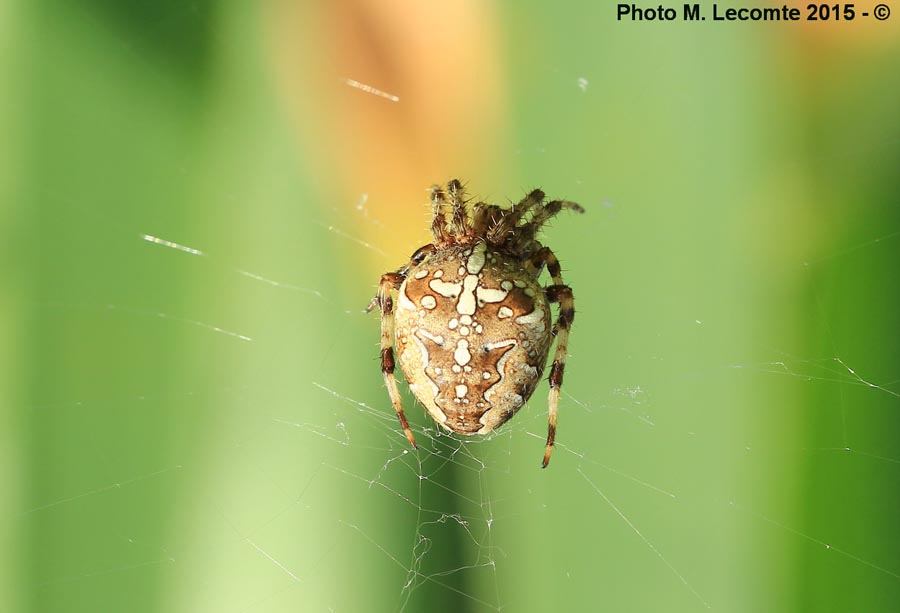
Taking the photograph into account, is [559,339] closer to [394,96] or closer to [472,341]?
[472,341]

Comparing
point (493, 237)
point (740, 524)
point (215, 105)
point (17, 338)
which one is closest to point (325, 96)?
point (215, 105)


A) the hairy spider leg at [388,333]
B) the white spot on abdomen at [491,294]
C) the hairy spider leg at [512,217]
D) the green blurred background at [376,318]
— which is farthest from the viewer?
the hairy spider leg at [512,217]

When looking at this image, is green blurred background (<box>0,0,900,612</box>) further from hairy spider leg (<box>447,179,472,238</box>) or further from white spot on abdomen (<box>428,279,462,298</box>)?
white spot on abdomen (<box>428,279,462,298</box>)

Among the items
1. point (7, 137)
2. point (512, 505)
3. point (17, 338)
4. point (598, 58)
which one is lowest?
point (512, 505)

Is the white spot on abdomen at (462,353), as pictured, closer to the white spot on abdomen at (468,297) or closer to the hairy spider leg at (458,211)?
the white spot on abdomen at (468,297)

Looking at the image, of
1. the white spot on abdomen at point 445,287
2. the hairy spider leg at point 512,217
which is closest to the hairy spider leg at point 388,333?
the white spot on abdomen at point 445,287

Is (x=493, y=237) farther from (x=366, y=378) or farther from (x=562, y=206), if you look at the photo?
(x=366, y=378)
